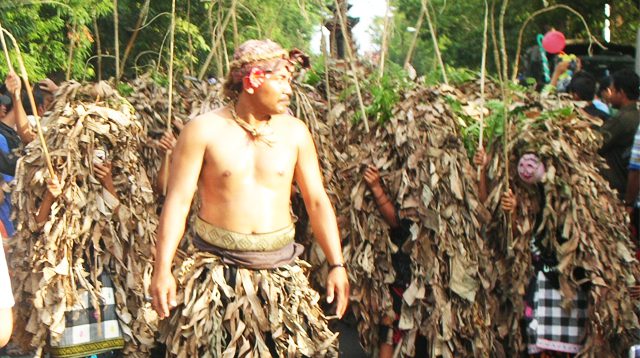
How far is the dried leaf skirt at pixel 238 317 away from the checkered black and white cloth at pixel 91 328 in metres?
1.48

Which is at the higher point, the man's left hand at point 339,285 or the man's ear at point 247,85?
the man's ear at point 247,85

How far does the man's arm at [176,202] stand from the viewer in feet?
17.3

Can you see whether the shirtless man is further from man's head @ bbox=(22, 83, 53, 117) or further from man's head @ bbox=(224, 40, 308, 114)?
man's head @ bbox=(22, 83, 53, 117)

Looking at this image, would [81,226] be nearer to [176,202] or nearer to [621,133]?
[176,202]

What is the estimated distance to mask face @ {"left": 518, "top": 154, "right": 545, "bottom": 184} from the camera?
684 cm

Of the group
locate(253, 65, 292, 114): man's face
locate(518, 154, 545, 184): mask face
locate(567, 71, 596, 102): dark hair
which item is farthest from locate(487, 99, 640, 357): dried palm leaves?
locate(567, 71, 596, 102): dark hair

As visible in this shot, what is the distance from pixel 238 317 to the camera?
5.39 m

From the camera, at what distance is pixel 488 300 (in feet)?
23.1

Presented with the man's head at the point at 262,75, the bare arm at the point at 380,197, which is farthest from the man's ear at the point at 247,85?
the bare arm at the point at 380,197

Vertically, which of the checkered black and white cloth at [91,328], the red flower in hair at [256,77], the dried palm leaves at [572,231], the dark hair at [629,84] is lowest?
the checkered black and white cloth at [91,328]

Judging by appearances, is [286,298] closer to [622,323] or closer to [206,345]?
[206,345]

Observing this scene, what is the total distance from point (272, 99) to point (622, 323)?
2.68 m

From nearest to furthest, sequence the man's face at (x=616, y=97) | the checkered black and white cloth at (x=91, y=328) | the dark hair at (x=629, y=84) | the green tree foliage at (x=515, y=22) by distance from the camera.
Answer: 1. the checkered black and white cloth at (x=91, y=328)
2. the dark hair at (x=629, y=84)
3. the man's face at (x=616, y=97)
4. the green tree foliage at (x=515, y=22)

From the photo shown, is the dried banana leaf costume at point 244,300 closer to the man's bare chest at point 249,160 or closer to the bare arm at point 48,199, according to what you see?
the man's bare chest at point 249,160
